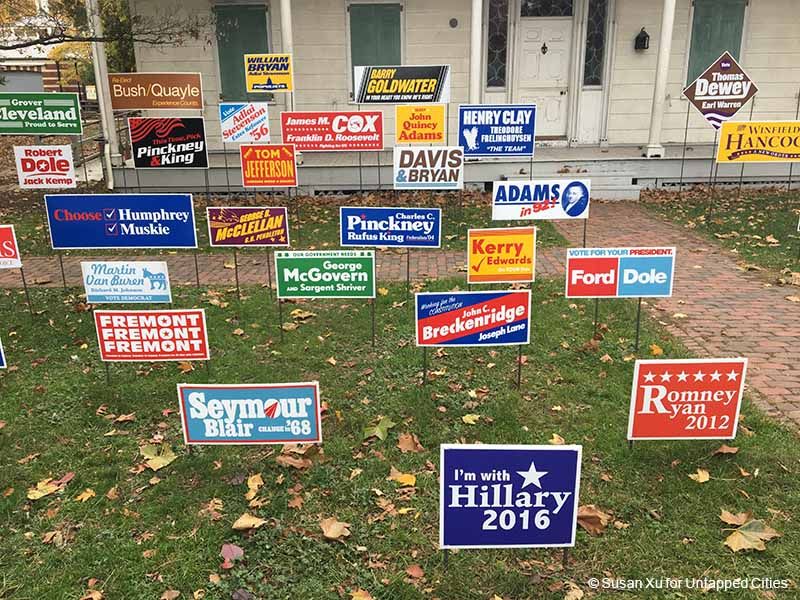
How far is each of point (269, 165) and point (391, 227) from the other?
3.59 metres

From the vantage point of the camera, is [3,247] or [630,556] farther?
[3,247]

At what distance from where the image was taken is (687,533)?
11.6 feet

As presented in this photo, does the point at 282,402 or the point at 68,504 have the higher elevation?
the point at 282,402

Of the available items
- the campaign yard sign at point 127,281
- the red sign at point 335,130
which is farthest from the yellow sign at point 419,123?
the campaign yard sign at point 127,281

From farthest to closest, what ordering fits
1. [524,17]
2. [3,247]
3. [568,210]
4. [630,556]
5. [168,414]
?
[524,17] → [568,210] → [3,247] → [168,414] → [630,556]

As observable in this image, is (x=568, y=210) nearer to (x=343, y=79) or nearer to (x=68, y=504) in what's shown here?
Result: (x=68, y=504)

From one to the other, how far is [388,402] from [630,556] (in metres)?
2.17

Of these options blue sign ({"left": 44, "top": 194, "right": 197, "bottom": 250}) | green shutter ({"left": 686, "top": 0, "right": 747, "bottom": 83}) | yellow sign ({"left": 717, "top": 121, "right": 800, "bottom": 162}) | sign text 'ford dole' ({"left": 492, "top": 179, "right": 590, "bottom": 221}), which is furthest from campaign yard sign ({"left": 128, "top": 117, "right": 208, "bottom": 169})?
green shutter ({"left": 686, "top": 0, "right": 747, "bottom": 83})

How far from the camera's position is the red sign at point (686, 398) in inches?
150

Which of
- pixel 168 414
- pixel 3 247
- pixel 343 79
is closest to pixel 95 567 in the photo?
pixel 168 414

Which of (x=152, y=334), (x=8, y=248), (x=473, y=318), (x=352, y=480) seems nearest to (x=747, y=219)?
(x=473, y=318)

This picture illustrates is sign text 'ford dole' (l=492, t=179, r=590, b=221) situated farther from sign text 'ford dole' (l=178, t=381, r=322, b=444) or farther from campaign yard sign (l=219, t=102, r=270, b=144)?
campaign yard sign (l=219, t=102, r=270, b=144)

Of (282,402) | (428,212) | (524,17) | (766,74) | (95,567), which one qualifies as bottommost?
(95,567)

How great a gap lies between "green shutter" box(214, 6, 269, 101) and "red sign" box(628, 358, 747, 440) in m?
12.1
